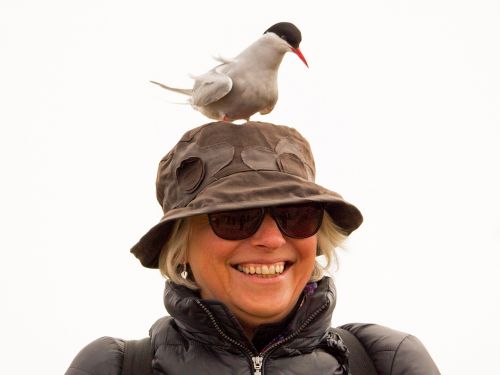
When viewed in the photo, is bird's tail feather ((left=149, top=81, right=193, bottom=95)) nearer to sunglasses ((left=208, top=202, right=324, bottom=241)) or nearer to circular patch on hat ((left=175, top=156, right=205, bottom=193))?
circular patch on hat ((left=175, top=156, right=205, bottom=193))

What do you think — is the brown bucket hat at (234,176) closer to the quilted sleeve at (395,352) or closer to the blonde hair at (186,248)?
the blonde hair at (186,248)

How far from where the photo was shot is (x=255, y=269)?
2643 mm

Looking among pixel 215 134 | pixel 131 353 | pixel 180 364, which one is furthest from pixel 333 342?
pixel 215 134

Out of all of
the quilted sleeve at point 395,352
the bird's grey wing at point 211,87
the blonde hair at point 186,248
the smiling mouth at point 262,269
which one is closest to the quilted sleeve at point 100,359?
the blonde hair at point 186,248

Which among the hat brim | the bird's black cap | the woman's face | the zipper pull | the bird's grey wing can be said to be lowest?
the zipper pull

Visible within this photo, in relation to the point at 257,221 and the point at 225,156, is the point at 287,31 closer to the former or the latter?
the point at 225,156

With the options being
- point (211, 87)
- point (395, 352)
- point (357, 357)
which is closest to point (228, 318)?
point (357, 357)

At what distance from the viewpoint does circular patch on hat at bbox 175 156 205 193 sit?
2691 millimetres

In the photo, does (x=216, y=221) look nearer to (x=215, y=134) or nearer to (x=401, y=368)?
(x=215, y=134)

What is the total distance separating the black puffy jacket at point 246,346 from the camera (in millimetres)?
2547

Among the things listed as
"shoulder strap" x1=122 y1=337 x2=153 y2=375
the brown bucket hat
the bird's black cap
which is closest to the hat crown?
the brown bucket hat

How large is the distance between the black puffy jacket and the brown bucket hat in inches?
13.1

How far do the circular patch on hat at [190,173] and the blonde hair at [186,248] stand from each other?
153 millimetres

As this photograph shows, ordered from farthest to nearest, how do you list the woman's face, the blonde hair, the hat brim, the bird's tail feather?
1. the bird's tail feather
2. the blonde hair
3. the woman's face
4. the hat brim
